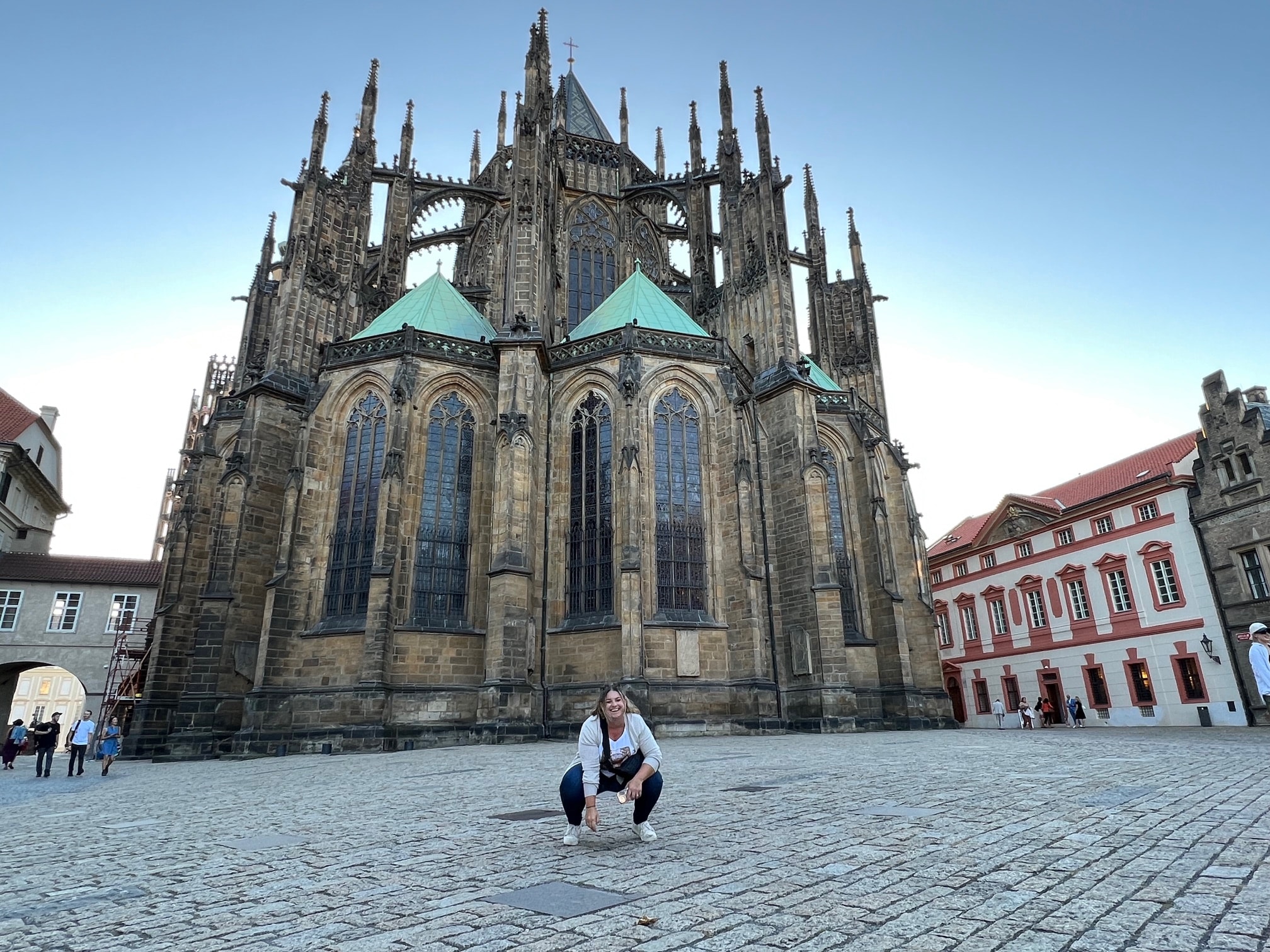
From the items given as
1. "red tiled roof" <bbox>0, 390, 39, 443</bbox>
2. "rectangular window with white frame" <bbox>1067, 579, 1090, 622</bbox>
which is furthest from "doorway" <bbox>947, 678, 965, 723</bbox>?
"red tiled roof" <bbox>0, 390, 39, 443</bbox>

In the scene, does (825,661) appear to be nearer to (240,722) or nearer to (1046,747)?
(1046,747)

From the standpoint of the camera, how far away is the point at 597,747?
5.26 m

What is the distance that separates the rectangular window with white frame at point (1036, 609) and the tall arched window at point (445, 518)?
27019 millimetres

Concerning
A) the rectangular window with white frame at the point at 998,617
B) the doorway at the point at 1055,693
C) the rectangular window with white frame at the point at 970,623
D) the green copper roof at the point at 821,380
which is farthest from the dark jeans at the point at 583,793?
the rectangular window with white frame at the point at 970,623

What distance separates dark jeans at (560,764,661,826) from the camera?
5.11m

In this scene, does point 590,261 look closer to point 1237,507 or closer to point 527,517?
point 527,517

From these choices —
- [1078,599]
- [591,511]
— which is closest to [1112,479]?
[1078,599]

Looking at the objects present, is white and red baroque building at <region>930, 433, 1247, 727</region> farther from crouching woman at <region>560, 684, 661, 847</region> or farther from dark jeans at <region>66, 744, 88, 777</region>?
dark jeans at <region>66, 744, 88, 777</region>

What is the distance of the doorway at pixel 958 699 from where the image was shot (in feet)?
128

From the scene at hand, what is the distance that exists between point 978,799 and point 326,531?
18.7m

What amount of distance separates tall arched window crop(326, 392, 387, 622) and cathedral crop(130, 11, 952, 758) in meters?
0.07

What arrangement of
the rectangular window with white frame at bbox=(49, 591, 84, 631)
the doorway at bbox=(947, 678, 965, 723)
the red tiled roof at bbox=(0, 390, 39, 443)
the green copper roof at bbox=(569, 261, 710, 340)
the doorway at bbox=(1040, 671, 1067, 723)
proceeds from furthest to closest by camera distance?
the doorway at bbox=(947, 678, 965, 723) < the red tiled roof at bbox=(0, 390, 39, 443) < the rectangular window with white frame at bbox=(49, 591, 84, 631) < the doorway at bbox=(1040, 671, 1067, 723) < the green copper roof at bbox=(569, 261, 710, 340)

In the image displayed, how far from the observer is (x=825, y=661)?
20359 millimetres

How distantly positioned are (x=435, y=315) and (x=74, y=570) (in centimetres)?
2374
